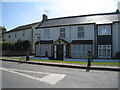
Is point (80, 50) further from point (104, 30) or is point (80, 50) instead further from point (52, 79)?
point (52, 79)

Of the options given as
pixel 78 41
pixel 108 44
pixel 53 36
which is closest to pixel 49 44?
pixel 53 36

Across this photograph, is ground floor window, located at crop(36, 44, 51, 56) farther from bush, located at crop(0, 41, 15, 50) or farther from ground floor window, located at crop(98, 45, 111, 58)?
ground floor window, located at crop(98, 45, 111, 58)

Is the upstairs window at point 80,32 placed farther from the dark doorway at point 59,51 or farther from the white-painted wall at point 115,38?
the white-painted wall at point 115,38

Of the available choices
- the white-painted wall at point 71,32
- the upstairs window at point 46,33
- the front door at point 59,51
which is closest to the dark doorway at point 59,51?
the front door at point 59,51

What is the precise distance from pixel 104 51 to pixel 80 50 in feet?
12.2

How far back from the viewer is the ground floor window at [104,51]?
18.4 m

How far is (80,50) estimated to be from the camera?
19.5 m

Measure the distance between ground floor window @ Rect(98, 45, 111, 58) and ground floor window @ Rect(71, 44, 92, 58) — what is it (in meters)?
1.61

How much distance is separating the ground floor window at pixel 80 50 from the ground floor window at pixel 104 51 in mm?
1607

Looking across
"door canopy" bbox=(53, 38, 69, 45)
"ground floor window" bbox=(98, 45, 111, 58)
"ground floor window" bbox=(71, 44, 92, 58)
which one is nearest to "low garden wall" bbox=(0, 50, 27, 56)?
"door canopy" bbox=(53, 38, 69, 45)

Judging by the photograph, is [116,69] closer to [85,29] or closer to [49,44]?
[85,29]

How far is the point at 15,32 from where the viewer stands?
1246 inches

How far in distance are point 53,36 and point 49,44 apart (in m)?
1.74

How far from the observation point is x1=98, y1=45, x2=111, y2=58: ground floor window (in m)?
18.4
